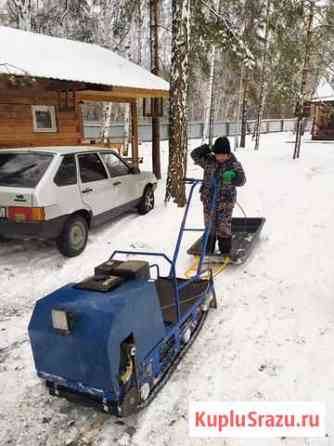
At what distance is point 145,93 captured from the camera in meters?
10.4

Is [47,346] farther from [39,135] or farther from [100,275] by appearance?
[39,135]

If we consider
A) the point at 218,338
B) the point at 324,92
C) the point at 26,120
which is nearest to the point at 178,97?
the point at 26,120

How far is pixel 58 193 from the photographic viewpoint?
5.31 m

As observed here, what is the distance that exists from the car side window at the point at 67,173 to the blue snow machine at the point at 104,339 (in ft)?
9.74

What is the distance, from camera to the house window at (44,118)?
9500mm

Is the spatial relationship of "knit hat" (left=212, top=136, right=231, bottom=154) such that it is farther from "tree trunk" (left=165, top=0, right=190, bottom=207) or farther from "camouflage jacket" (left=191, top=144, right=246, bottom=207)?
"tree trunk" (left=165, top=0, right=190, bottom=207)

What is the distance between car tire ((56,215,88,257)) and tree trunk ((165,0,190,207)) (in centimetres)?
244

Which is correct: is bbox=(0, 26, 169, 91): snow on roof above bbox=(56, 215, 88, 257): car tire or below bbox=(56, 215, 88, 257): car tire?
above

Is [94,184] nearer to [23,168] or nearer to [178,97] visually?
[23,168]

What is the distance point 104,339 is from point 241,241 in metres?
4.03

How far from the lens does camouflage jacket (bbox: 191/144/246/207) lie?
472 centimetres

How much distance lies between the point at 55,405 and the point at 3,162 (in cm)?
407

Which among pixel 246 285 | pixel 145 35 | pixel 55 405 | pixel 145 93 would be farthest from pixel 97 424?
pixel 145 35

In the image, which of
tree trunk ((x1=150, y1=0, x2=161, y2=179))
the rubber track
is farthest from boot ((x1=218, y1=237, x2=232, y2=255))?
tree trunk ((x1=150, y1=0, x2=161, y2=179))
